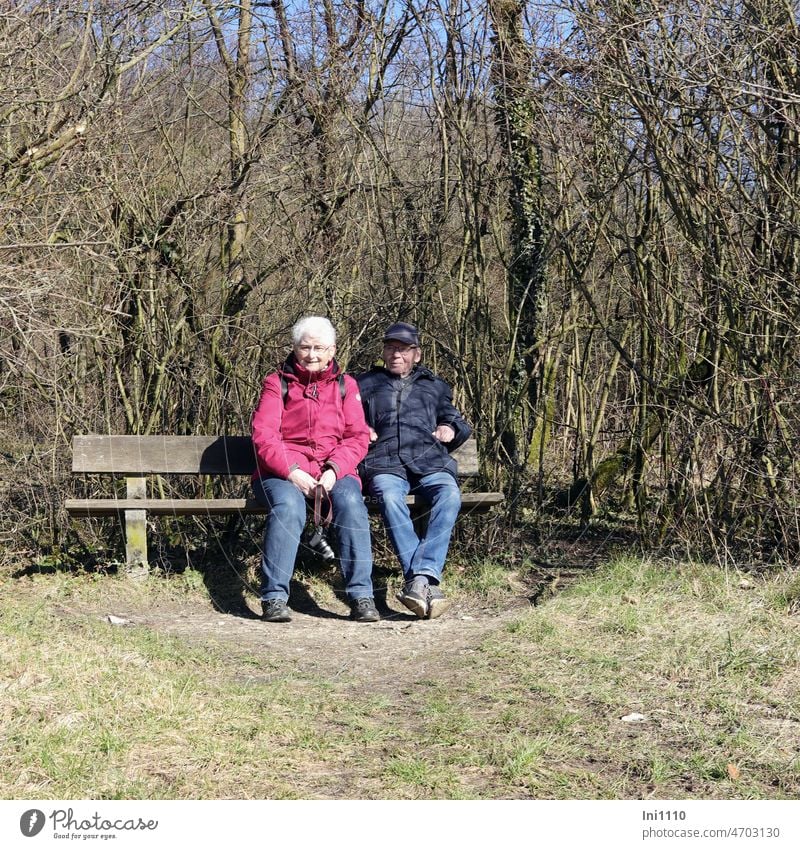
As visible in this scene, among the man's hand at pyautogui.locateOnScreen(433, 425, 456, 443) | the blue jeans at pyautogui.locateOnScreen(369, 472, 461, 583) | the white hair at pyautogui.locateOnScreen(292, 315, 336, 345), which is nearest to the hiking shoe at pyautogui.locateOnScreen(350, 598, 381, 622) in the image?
the blue jeans at pyautogui.locateOnScreen(369, 472, 461, 583)

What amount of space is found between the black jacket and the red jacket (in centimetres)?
20

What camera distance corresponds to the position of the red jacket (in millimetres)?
5953

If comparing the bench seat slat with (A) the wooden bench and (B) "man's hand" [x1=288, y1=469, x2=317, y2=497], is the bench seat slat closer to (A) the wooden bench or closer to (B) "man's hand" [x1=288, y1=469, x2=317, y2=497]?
(A) the wooden bench

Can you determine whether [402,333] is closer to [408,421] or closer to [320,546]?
[408,421]

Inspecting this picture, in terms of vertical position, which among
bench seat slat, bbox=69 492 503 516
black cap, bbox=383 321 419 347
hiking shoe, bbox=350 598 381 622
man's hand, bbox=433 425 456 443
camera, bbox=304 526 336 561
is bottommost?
hiking shoe, bbox=350 598 381 622

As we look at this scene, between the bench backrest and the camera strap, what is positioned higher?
the bench backrest

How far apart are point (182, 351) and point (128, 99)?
4.77 ft

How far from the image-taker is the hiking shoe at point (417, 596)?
5664 millimetres

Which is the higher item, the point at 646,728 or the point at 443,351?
the point at 443,351

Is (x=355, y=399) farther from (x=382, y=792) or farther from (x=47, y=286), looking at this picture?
(x=382, y=792)

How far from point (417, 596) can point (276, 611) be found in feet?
2.30

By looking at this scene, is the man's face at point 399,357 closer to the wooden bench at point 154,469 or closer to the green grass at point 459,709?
the wooden bench at point 154,469

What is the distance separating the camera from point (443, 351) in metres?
6.97

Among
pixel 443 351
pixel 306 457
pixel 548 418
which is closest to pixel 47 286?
pixel 306 457
